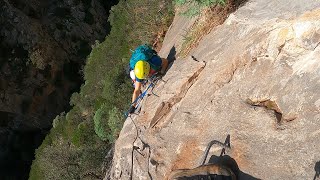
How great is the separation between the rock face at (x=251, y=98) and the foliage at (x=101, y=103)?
4192 mm

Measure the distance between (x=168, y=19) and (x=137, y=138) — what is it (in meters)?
3.92

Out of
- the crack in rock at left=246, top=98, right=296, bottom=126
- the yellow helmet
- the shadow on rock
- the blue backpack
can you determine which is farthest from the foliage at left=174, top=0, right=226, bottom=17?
the shadow on rock

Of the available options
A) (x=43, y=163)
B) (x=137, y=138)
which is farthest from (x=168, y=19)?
(x=43, y=163)

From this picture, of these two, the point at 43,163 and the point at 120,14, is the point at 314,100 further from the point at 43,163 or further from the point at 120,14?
the point at 43,163

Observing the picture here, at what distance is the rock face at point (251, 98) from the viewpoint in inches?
208

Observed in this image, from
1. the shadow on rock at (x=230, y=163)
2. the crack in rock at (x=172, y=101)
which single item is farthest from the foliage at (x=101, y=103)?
the shadow on rock at (x=230, y=163)

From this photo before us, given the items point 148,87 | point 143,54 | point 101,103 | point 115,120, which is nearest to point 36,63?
point 101,103

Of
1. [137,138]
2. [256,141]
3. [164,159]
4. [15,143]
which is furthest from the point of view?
[15,143]

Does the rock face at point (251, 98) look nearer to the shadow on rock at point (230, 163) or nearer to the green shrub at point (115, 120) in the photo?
the shadow on rock at point (230, 163)

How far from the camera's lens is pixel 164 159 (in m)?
7.47

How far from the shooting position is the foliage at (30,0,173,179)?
1262cm

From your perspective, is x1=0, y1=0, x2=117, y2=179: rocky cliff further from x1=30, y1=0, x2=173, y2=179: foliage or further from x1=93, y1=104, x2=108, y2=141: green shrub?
x1=93, y1=104, x2=108, y2=141: green shrub

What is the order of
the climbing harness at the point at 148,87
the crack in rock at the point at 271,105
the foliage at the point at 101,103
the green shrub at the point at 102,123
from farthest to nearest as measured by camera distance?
1. the green shrub at the point at 102,123
2. the foliage at the point at 101,103
3. the climbing harness at the point at 148,87
4. the crack in rock at the point at 271,105

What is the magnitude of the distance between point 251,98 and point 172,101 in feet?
6.26
